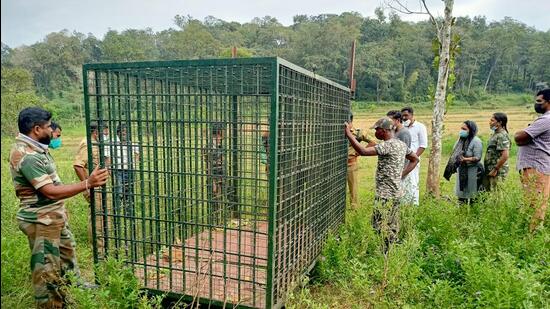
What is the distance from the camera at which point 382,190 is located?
4.69 m

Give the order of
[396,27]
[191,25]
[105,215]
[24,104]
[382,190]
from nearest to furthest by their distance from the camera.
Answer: [105,215] < [382,190] < [24,104] < [191,25] < [396,27]

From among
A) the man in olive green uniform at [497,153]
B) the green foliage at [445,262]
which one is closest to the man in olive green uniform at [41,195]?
the green foliage at [445,262]

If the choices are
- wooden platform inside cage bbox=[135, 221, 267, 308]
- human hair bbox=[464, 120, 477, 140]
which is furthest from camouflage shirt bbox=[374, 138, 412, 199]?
human hair bbox=[464, 120, 477, 140]

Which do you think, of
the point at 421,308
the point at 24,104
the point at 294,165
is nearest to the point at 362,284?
the point at 421,308

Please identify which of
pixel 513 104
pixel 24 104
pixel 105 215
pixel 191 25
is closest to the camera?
pixel 105 215

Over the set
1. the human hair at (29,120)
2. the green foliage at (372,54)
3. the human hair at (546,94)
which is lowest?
the human hair at (29,120)

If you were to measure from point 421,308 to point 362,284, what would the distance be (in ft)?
1.76

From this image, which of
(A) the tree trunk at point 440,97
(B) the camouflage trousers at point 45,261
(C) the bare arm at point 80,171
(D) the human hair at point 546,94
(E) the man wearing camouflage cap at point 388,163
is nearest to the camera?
(B) the camouflage trousers at point 45,261

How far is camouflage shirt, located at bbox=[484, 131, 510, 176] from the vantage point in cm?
601

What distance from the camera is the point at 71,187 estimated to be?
3.21m

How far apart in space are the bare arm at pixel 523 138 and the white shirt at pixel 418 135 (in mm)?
1617

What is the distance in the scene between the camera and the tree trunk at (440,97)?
689cm

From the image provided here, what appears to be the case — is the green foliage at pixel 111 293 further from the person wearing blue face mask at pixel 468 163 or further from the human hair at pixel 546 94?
the person wearing blue face mask at pixel 468 163

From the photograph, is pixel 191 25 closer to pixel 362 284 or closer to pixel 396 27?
pixel 396 27
